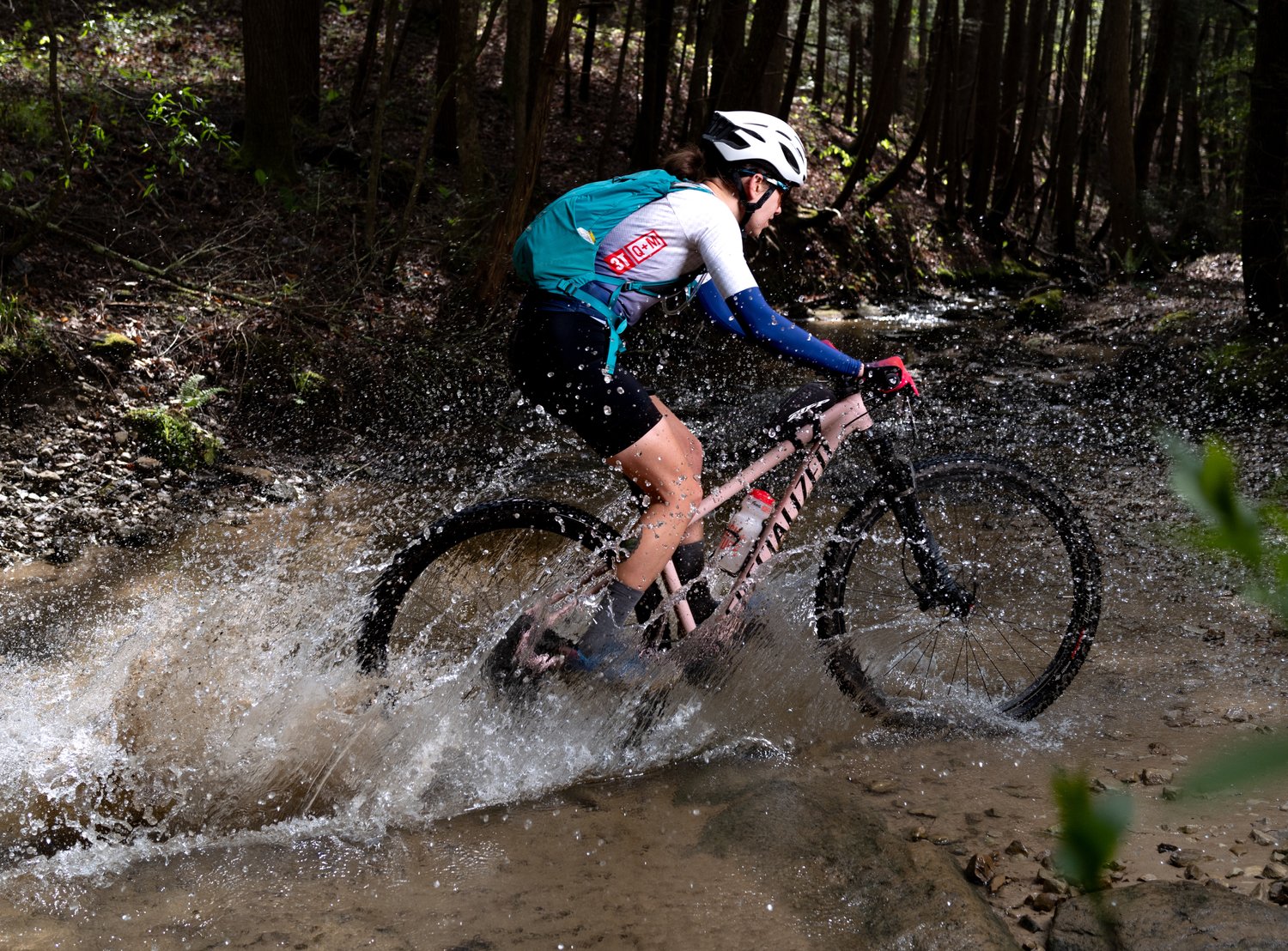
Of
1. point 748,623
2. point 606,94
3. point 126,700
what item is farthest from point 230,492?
point 606,94

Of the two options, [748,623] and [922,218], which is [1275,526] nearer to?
[748,623]

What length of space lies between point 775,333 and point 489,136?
13776 mm

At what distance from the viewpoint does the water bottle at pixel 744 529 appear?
4.14m

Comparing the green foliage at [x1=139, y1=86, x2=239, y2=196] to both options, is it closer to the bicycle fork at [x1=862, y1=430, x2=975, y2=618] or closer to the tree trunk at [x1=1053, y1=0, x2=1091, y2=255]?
the bicycle fork at [x1=862, y1=430, x2=975, y2=618]

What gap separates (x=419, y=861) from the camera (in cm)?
332

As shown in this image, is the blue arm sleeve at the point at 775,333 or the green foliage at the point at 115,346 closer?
the blue arm sleeve at the point at 775,333

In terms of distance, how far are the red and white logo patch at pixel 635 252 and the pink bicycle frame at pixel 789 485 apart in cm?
94

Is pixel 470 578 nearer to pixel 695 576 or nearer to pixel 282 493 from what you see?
pixel 695 576

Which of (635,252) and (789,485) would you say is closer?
(635,252)

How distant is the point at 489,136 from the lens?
16250mm

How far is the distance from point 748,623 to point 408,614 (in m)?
1.35

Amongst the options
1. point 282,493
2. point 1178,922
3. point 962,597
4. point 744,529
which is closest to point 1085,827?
point 1178,922

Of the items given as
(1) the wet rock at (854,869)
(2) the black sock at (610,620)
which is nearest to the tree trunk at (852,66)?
(2) the black sock at (610,620)

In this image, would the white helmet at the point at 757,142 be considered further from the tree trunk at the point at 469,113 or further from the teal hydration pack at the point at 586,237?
the tree trunk at the point at 469,113
